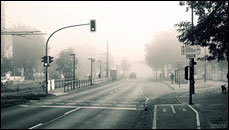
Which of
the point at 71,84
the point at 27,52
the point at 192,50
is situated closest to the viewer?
the point at 192,50

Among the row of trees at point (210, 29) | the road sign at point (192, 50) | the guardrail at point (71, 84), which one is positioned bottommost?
the guardrail at point (71, 84)

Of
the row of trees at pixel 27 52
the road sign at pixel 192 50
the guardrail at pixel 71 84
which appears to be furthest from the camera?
the row of trees at pixel 27 52

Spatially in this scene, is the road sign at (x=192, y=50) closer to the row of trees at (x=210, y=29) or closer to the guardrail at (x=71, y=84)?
the row of trees at (x=210, y=29)

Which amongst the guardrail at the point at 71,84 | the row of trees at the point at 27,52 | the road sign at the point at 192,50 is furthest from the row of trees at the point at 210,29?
the row of trees at the point at 27,52

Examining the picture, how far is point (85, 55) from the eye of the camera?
148 m

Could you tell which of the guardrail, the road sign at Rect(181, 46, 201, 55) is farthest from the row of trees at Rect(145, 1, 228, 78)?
the guardrail

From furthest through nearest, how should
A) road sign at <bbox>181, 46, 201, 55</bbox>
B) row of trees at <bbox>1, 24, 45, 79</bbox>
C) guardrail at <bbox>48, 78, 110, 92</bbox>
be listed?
row of trees at <bbox>1, 24, 45, 79</bbox> < guardrail at <bbox>48, 78, 110, 92</bbox> < road sign at <bbox>181, 46, 201, 55</bbox>

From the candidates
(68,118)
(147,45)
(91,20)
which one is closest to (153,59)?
(147,45)

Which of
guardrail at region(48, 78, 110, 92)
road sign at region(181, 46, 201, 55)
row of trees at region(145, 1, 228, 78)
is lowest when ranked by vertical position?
guardrail at region(48, 78, 110, 92)

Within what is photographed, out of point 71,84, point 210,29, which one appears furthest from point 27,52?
point 210,29

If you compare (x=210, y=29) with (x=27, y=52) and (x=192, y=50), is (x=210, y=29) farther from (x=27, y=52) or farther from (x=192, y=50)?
(x=27, y=52)

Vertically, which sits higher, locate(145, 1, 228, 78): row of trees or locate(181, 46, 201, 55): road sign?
locate(145, 1, 228, 78): row of trees

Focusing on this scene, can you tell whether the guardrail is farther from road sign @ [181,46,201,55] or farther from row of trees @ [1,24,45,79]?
row of trees @ [1,24,45,79]

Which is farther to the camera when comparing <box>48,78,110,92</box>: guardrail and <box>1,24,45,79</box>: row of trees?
<box>1,24,45,79</box>: row of trees
